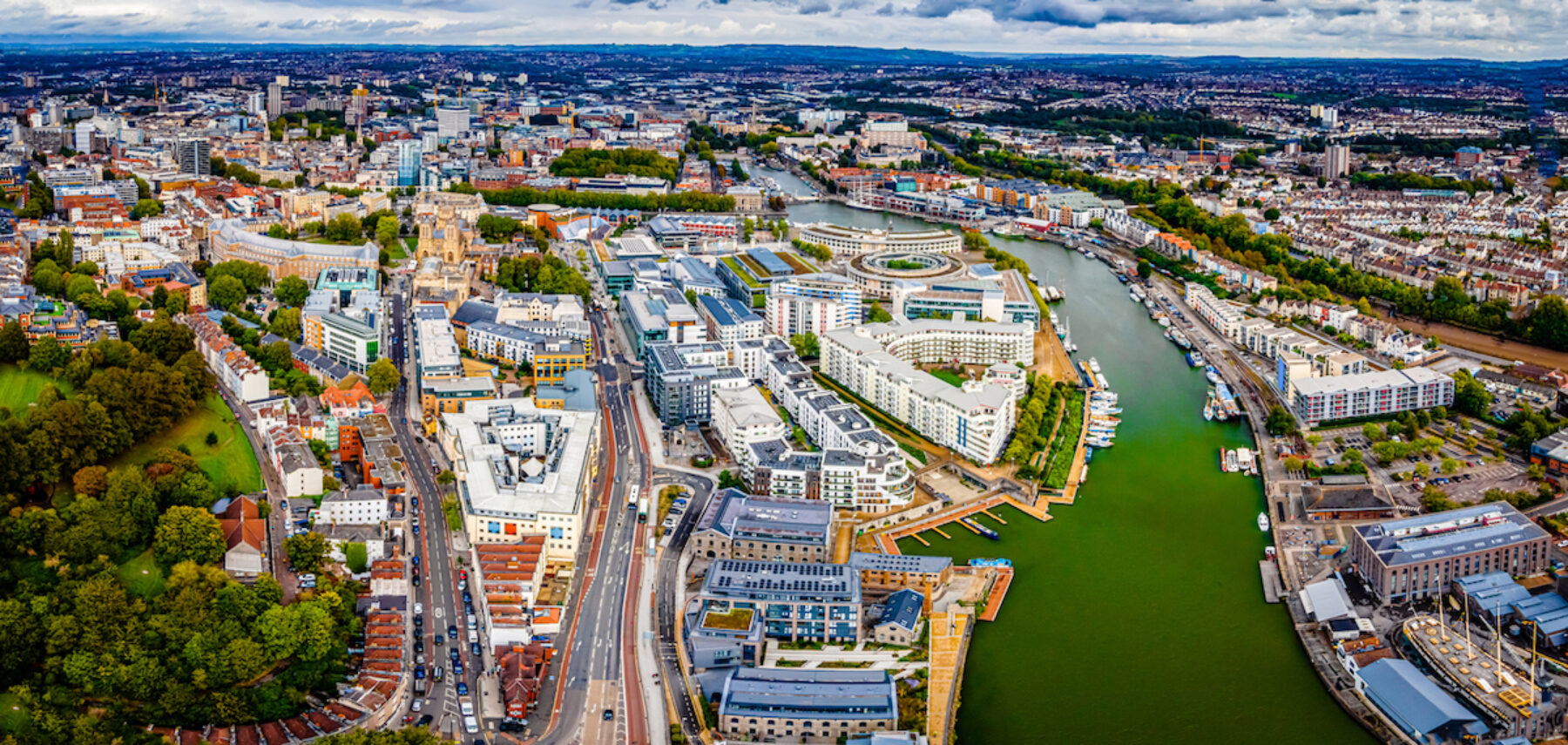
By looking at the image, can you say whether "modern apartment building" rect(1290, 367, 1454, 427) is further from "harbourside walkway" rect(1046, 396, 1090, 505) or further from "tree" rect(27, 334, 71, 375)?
"tree" rect(27, 334, 71, 375)

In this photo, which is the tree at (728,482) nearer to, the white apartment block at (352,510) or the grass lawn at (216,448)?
the white apartment block at (352,510)

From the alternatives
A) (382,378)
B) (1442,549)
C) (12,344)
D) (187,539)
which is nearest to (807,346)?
(382,378)

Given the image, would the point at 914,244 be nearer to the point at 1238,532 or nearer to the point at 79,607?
the point at 1238,532

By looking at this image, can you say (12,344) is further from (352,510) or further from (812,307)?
(812,307)

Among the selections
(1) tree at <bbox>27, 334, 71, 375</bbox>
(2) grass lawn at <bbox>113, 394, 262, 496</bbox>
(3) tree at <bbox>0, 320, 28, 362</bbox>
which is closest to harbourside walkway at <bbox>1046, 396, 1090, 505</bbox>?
(2) grass lawn at <bbox>113, 394, 262, 496</bbox>

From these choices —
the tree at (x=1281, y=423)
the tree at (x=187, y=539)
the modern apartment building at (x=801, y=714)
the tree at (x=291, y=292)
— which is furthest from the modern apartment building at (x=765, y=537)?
the tree at (x=291, y=292)

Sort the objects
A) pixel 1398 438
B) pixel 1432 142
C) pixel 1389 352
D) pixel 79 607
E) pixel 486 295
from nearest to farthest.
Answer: pixel 79 607, pixel 1398 438, pixel 1389 352, pixel 486 295, pixel 1432 142

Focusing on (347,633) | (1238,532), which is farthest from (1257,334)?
(347,633)
